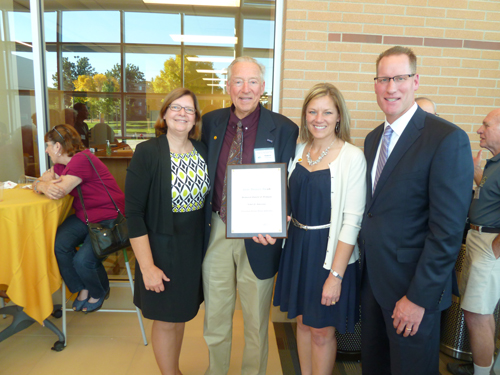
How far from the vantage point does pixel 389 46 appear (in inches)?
Answer: 117

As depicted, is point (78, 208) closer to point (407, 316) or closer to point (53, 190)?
point (53, 190)

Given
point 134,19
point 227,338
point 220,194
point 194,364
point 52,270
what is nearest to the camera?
point 220,194

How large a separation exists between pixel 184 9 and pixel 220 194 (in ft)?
13.0

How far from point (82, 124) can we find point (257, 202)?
4033 mm

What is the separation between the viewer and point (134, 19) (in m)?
5.14

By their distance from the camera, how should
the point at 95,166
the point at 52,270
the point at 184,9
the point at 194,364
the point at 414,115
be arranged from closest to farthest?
1. the point at 414,115
2. the point at 194,364
3. the point at 52,270
4. the point at 95,166
5. the point at 184,9

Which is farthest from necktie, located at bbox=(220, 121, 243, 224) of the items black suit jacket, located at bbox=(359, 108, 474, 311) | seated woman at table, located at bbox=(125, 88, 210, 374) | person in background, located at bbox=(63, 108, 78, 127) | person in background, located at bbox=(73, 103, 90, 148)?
person in background, located at bbox=(73, 103, 90, 148)

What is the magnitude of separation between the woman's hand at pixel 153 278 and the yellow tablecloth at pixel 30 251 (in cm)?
125

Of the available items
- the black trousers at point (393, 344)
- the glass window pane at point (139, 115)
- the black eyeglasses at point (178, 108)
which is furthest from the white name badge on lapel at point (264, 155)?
the glass window pane at point (139, 115)

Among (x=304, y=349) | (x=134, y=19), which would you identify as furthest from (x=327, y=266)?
(x=134, y=19)

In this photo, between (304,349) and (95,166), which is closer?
(304,349)

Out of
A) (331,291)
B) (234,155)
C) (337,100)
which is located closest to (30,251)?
(234,155)

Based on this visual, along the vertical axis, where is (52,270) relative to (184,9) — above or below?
below

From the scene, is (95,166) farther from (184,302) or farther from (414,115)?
(414,115)
